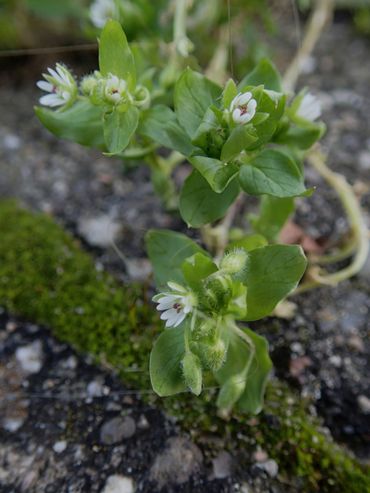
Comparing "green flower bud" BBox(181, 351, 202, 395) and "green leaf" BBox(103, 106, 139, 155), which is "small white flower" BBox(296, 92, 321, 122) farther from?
"green flower bud" BBox(181, 351, 202, 395)

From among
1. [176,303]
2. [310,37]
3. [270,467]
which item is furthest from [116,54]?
[310,37]

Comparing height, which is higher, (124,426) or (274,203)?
(274,203)

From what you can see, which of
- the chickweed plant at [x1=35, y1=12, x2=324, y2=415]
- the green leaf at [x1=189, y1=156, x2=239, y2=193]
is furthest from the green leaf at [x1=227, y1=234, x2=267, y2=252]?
the green leaf at [x1=189, y1=156, x2=239, y2=193]

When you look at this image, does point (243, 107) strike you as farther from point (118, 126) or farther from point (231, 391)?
point (231, 391)

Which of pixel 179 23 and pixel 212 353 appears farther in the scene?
pixel 179 23

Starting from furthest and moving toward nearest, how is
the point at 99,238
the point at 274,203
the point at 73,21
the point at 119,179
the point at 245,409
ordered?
the point at 73,21 → the point at 119,179 → the point at 99,238 → the point at 274,203 → the point at 245,409

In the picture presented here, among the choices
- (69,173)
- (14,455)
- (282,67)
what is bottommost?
(14,455)

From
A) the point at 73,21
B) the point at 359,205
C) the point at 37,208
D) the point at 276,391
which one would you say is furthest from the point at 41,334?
the point at 73,21

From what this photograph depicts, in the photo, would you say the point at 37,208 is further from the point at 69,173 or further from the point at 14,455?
the point at 14,455
